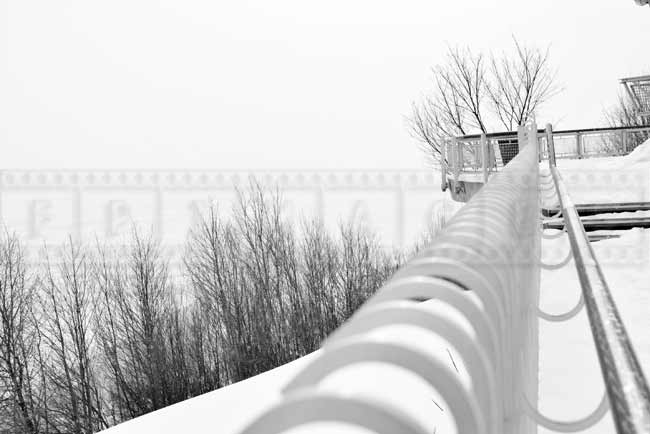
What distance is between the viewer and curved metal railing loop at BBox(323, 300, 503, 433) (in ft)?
1.60

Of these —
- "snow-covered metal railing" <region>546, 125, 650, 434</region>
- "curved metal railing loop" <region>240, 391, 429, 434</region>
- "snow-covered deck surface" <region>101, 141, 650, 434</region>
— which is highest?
"curved metal railing loop" <region>240, 391, 429, 434</region>

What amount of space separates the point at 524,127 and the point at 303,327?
19.6 metres

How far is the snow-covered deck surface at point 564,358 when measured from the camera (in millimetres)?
1536

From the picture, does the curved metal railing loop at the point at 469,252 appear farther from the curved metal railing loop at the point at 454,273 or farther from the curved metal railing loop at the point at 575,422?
the curved metal railing loop at the point at 575,422

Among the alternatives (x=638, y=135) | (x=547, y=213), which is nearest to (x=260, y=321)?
(x=638, y=135)

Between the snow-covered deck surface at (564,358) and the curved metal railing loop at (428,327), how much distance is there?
22 millimetres

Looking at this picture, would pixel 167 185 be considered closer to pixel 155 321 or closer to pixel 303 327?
pixel 155 321

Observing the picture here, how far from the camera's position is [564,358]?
125 inches

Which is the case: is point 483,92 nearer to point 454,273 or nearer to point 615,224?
point 615,224

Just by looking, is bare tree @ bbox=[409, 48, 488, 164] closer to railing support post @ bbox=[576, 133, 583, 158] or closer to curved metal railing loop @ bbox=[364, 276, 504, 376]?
railing support post @ bbox=[576, 133, 583, 158]

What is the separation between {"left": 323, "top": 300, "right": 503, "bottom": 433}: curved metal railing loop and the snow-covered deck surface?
0.02m

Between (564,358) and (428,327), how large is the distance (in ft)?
9.63

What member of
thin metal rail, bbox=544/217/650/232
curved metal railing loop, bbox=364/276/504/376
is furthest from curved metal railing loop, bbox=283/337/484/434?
thin metal rail, bbox=544/217/650/232

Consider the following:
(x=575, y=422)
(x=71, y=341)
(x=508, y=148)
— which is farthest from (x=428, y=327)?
(x=71, y=341)
